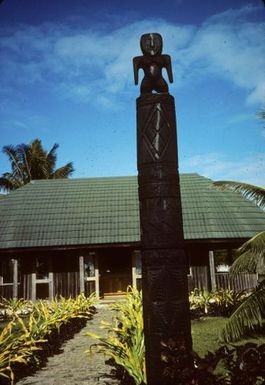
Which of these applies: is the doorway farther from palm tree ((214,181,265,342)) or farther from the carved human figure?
the carved human figure

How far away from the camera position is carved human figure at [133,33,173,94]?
4.16 m

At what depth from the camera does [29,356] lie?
258 inches

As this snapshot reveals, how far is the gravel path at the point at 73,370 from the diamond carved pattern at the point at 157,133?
351 cm

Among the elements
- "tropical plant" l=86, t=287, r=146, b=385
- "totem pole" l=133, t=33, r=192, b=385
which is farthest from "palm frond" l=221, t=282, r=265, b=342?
"totem pole" l=133, t=33, r=192, b=385

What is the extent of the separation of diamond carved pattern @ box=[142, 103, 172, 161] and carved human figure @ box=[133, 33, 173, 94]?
0.29 meters

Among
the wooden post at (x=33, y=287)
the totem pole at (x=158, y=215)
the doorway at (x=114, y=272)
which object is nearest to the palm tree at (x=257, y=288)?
the totem pole at (x=158, y=215)

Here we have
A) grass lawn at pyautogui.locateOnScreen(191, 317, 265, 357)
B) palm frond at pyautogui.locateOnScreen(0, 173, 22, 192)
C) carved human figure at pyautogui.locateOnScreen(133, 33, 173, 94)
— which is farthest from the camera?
palm frond at pyautogui.locateOnScreen(0, 173, 22, 192)

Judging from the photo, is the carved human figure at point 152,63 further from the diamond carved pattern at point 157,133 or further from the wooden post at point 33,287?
the wooden post at point 33,287

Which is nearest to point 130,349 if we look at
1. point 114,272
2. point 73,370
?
point 73,370

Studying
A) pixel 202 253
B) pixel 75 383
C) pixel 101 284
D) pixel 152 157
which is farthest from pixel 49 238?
pixel 152 157

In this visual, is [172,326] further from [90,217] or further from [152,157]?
[90,217]

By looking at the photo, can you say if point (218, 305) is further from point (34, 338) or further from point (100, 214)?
point (100, 214)

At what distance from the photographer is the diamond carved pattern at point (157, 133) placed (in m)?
3.92

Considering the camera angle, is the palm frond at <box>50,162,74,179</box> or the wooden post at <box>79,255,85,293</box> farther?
the palm frond at <box>50,162,74,179</box>
